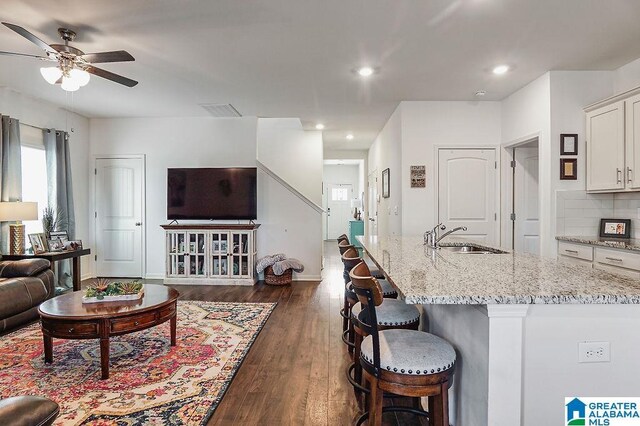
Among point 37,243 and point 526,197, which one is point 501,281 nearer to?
point 526,197

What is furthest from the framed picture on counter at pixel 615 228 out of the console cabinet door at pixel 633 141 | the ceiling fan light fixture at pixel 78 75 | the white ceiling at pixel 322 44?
the ceiling fan light fixture at pixel 78 75

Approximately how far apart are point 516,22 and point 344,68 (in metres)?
1.59

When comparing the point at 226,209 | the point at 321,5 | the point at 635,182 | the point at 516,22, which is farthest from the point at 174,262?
the point at 635,182

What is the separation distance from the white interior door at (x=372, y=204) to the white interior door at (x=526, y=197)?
3239mm

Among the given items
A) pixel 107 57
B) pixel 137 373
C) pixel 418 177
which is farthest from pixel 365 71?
pixel 137 373

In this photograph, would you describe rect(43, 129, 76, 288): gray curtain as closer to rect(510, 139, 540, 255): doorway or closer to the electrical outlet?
the electrical outlet

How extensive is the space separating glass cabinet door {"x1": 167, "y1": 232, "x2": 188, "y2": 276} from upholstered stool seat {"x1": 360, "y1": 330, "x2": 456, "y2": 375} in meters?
4.60

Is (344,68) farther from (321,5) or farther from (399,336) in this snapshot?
(399,336)

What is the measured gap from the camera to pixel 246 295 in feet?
16.5

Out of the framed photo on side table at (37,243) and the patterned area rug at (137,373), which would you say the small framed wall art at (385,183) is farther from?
the framed photo on side table at (37,243)

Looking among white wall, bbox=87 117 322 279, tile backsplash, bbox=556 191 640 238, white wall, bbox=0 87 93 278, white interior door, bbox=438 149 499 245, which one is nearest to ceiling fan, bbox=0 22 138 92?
white wall, bbox=0 87 93 278

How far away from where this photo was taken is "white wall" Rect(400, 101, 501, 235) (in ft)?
16.5

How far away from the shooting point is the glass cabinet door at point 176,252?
5691 mm

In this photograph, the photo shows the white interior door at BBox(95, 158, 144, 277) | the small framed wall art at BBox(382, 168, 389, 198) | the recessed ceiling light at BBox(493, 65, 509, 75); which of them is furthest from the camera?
the small framed wall art at BBox(382, 168, 389, 198)
